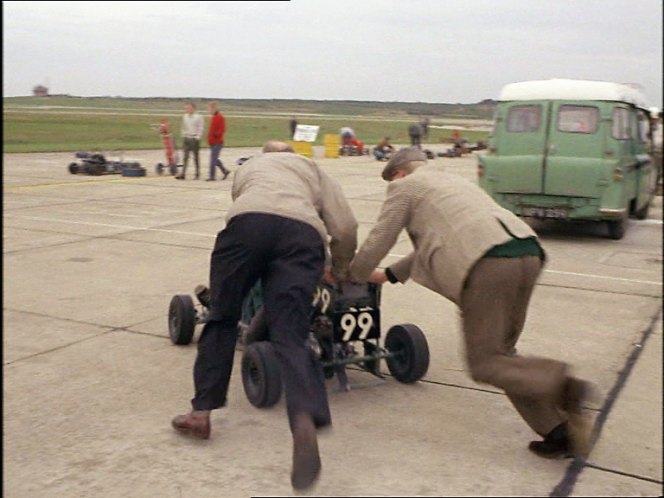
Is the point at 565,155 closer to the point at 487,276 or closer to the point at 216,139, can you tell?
the point at 216,139

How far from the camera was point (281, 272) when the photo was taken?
11.7 ft

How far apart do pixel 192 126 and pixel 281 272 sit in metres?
13.3

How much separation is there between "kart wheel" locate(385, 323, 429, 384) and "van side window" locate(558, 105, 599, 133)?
265 inches

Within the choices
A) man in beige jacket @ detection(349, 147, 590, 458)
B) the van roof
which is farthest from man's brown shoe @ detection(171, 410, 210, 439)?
the van roof

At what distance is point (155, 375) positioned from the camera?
16.2ft

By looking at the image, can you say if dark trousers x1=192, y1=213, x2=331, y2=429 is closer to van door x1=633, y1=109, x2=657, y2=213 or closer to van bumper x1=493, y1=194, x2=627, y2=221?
van bumper x1=493, y1=194, x2=627, y2=221

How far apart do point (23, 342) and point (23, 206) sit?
27.3 ft

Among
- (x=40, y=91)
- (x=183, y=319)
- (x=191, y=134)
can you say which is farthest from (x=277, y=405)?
(x=191, y=134)

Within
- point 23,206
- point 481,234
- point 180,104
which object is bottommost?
point 23,206

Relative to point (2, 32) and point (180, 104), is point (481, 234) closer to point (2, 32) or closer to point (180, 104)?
point (180, 104)

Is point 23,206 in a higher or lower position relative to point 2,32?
lower

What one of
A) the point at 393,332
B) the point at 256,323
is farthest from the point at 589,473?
the point at 256,323

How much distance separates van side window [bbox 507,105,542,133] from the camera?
35.8ft

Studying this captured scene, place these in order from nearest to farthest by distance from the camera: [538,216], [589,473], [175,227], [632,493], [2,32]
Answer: [2,32] < [632,493] < [589,473] < [538,216] < [175,227]
